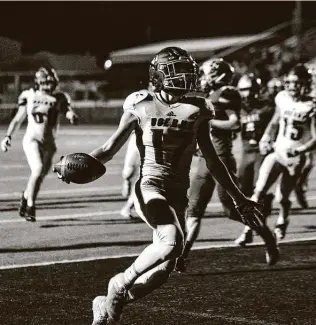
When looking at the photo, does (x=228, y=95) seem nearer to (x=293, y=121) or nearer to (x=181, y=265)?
(x=293, y=121)

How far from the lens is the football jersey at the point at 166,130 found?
Answer: 19.5 ft

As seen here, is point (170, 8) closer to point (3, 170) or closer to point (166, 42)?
point (166, 42)

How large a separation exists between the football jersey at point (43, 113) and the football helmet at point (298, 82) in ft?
11.0

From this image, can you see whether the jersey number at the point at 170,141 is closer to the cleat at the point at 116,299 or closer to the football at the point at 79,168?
the football at the point at 79,168

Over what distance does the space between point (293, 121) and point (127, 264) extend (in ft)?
8.99

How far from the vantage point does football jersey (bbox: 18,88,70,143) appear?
1162cm

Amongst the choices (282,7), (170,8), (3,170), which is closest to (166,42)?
(170,8)

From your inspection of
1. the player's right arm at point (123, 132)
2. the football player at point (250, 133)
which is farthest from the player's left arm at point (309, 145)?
the player's right arm at point (123, 132)

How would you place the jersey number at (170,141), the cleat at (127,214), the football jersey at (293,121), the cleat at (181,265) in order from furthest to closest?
the cleat at (127,214) < the football jersey at (293,121) < the cleat at (181,265) < the jersey number at (170,141)

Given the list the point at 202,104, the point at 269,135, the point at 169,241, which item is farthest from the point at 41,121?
the point at 169,241

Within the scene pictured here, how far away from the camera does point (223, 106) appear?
904 cm

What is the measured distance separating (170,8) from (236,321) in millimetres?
54166

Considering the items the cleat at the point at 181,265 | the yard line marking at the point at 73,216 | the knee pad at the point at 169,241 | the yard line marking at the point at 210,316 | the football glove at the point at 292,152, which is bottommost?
the yard line marking at the point at 210,316

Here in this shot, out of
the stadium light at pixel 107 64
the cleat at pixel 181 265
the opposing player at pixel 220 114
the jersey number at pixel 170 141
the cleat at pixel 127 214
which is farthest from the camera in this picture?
the stadium light at pixel 107 64
